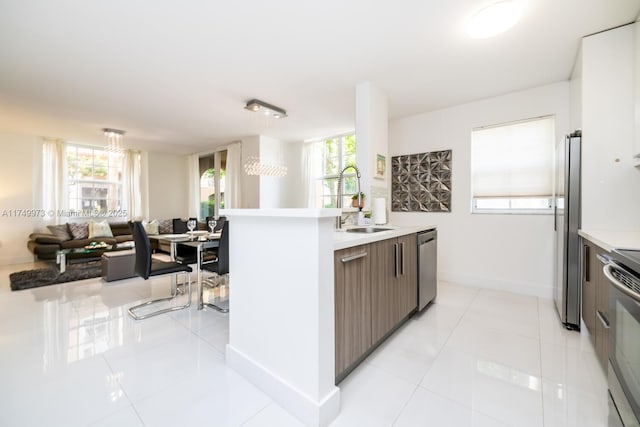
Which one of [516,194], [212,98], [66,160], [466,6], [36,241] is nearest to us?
[466,6]

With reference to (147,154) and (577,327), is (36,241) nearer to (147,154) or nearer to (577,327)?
(147,154)

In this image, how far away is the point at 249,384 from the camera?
1540mm

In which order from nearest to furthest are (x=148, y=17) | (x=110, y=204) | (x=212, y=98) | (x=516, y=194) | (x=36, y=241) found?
(x=148, y=17), (x=516, y=194), (x=212, y=98), (x=36, y=241), (x=110, y=204)

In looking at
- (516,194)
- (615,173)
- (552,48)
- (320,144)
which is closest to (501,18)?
(552,48)

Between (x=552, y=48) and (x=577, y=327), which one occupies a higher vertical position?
(x=552, y=48)

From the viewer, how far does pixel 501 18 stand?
1880 mm

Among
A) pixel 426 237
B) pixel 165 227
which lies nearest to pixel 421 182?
pixel 426 237

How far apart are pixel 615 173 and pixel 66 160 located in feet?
28.1

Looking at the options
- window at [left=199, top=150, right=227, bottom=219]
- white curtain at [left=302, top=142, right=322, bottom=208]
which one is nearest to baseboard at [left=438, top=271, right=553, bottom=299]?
white curtain at [left=302, top=142, right=322, bottom=208]

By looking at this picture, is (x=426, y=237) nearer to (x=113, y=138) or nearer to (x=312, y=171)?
(x=312, y=171)

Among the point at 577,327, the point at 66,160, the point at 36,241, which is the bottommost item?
the point at 577,327

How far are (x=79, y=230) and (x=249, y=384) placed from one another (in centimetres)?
586

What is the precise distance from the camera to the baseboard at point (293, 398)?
124cm

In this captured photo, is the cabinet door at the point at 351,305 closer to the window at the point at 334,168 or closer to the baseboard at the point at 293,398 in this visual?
the baseboard at the point at 293,398
